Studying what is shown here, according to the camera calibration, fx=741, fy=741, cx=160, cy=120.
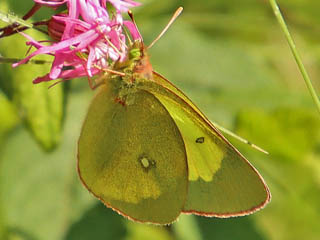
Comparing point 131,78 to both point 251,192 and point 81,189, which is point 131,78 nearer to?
point 251,192

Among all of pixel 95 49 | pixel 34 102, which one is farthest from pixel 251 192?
pixel 34 102

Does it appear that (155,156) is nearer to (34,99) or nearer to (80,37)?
(34,99)

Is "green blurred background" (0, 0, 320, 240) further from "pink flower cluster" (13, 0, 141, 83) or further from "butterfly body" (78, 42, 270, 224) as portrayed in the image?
"pink flower cluster" (13, 0, 141, 83)

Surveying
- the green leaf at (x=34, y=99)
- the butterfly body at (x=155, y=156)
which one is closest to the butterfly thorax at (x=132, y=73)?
the butterfly body at (x=155, y=156)

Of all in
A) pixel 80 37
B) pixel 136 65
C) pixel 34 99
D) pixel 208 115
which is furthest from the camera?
pixel 208 115

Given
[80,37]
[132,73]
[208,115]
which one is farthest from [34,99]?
[208,115]

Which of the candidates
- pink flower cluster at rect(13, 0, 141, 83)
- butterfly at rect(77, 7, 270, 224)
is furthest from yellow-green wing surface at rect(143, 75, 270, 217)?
pink flower cluster at rect(13, 0, 141, 83)
